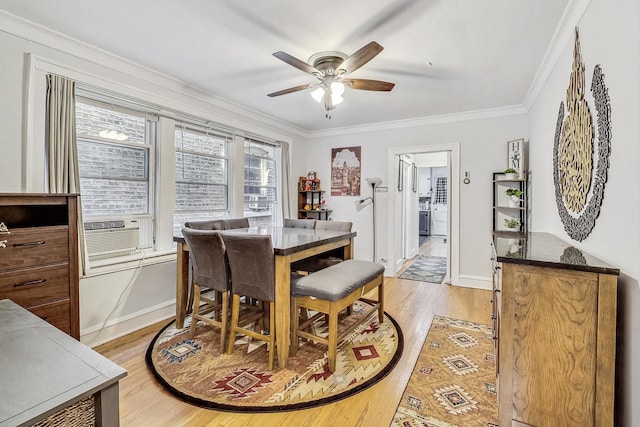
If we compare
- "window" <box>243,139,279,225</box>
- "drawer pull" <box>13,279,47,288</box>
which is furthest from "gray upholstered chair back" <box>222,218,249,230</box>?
"drawer pull" <box>13,279,47,288</box>

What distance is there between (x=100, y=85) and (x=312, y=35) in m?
1.84

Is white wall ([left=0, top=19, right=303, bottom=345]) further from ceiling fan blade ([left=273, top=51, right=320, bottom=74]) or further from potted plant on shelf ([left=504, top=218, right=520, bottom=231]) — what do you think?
potted plant on shelf ([left=504, top=218, right=520, bottom=231])

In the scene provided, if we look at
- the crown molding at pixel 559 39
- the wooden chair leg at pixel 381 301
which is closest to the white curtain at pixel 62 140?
the wooden chair leg at pixel 381 301

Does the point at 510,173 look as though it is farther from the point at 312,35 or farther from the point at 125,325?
the point at 125,325

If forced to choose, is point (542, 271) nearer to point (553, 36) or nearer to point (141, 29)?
point (553, 36)

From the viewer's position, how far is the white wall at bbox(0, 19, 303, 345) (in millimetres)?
2121

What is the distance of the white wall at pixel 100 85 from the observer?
6.96 feet

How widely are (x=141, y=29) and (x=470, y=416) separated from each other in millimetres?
3320

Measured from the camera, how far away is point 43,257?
1.92 meters

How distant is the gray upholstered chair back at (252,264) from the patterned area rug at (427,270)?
10.2 feet

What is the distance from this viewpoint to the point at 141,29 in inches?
87.4

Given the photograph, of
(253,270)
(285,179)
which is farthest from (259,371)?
(285,179)

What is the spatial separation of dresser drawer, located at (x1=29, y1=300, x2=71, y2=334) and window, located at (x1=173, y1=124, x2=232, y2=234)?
1464 mm

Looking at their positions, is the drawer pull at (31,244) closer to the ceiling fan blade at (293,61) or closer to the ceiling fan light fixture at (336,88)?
the ceiling fan blade at (293,61)
